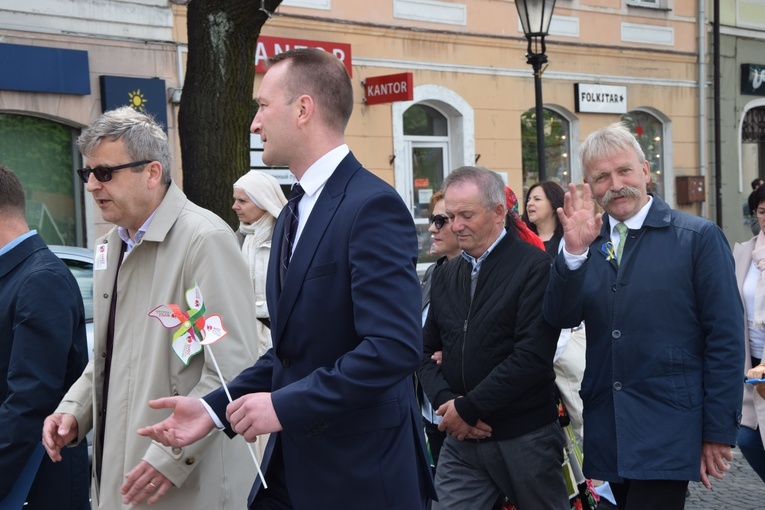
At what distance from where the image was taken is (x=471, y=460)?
15.4 feet

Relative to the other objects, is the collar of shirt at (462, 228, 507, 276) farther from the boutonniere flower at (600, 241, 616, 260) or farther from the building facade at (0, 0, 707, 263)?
the building facade at (0, 0, 707, 263)

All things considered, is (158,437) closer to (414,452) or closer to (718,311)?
(414,452)

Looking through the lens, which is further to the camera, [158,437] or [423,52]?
[423,52]

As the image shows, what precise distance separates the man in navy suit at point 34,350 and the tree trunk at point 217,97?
156 inches

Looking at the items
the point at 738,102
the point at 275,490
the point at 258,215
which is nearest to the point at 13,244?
the point at 275,490

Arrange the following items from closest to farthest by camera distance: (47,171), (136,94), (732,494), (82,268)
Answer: (732,494), (82,268), (47,171), (136,94)

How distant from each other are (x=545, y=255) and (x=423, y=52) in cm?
1251

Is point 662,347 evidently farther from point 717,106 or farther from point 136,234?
point 717,106

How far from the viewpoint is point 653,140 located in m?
21.0

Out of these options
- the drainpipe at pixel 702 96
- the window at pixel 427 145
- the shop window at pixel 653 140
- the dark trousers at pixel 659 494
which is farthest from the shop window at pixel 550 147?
the dark trousers at pixel 659 494

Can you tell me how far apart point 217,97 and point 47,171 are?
5544 millimetres

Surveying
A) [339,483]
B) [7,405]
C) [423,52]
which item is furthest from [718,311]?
[423,52]

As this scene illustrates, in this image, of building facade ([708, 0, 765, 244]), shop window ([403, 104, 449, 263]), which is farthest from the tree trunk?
building facade ([708, 0, 765, 244])

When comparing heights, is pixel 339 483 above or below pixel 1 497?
above
